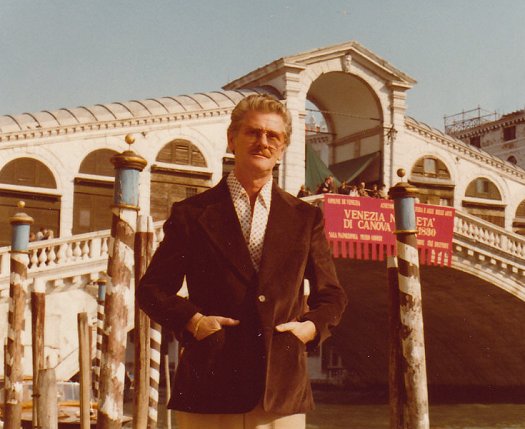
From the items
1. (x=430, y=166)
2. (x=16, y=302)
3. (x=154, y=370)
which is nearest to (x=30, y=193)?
(x=16, y=302)

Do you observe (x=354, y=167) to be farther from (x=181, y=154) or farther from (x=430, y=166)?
(x=181, y=154)

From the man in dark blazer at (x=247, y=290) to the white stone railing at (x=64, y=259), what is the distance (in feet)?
40.5

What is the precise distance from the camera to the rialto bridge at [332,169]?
17.4 metres

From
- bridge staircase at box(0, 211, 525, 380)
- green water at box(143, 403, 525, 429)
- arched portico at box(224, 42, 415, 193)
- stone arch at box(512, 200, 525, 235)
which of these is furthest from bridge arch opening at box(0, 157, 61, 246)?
stone arch at box(512, 200, 525, 235)

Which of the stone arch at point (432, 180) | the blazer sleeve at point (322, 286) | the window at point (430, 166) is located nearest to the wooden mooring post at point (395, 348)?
the blazer sleeve at point (322, 286)

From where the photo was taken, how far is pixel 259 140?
2.55 m

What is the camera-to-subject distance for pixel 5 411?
985cm

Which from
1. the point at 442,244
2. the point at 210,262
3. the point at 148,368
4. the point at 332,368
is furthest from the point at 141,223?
the point at 332,368

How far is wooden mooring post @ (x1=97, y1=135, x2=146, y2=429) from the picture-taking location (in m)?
5.12

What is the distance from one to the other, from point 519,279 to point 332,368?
1242 centimetres

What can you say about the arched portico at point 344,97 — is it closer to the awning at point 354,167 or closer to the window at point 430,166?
the awning at point 354,167

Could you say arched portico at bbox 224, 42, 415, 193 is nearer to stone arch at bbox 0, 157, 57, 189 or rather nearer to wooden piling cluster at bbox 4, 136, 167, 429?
stone arch at bbox 0, 157, 57, 189

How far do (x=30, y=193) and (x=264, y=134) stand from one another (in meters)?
16.1

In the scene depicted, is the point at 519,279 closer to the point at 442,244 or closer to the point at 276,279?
the point at 442,244
